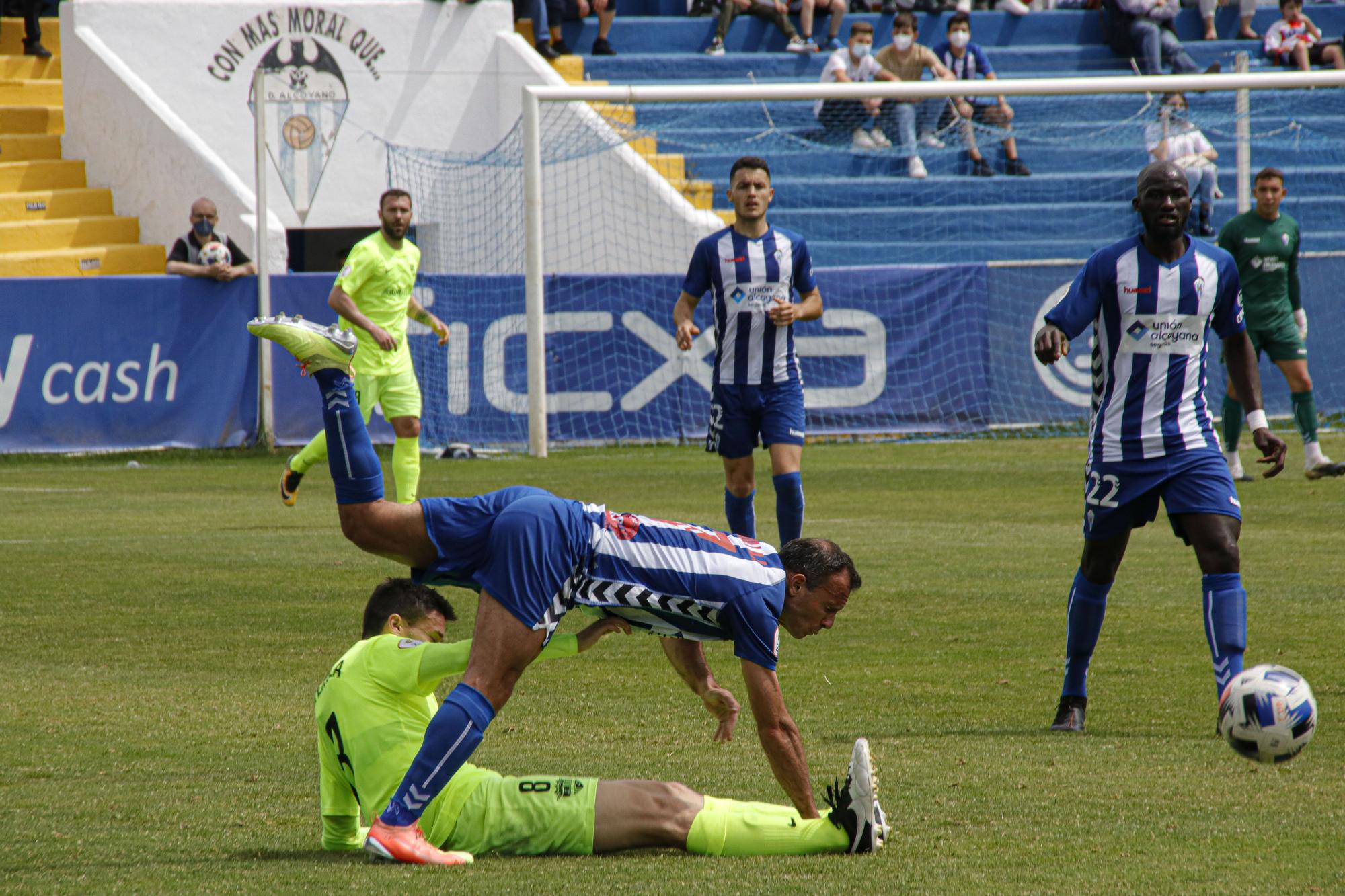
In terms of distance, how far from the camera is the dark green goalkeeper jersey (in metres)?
13.8

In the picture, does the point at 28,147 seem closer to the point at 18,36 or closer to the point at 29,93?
the point at 29,93

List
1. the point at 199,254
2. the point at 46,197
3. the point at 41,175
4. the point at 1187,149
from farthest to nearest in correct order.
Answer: the point at 41,175 → the point at 1187,149 → the point at 46,197 → the point at 199,254

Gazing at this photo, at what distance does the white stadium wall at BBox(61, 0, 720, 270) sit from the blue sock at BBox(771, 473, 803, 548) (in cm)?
1126

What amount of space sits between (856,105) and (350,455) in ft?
62.5

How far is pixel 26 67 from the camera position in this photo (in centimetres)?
2264

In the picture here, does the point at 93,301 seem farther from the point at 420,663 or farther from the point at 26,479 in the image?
the point at 420,663

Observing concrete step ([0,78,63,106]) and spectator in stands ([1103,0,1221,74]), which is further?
spectator in stands ([1103,0,1221,74])

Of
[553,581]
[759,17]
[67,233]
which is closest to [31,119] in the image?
[67,233]

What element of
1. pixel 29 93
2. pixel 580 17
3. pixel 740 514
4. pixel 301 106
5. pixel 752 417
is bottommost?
pixel 740 514

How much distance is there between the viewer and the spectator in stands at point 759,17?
972 inches

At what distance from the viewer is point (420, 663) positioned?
186 inches

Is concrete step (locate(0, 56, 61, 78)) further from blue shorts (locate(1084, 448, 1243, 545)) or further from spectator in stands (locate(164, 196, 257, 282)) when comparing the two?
blue shorts (locate(1084, 448, 1243, 545))

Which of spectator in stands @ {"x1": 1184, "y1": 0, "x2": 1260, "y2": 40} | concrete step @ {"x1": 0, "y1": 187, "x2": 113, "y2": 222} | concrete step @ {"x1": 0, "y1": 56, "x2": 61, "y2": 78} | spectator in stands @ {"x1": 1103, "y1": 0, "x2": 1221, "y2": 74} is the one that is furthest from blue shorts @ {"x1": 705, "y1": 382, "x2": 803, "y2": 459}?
spectator in stands @ {"x1": 1184, "y1": 0, "x2": 1260, "y2": 40}

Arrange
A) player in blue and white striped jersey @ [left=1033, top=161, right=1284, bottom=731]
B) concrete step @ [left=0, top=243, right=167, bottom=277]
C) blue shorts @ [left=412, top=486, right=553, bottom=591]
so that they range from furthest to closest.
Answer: concrete step @ [left=0, top=243, right=167, bottom=277]
player in blue and white striped jersey @ [left=1033, top=161, right=1284, bottom=731]
blue shorts @ [left=412, top=486, right=553, bottom=591]
